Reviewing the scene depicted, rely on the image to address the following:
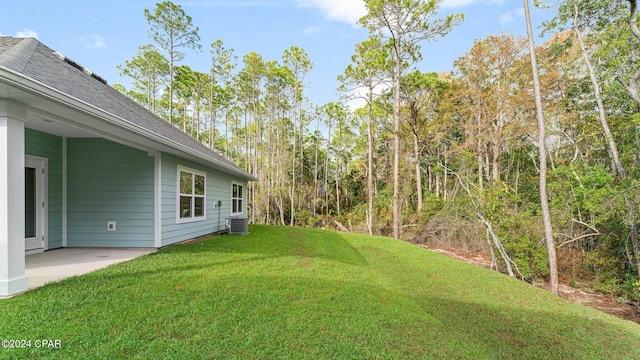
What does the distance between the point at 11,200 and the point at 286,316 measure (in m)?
2.97

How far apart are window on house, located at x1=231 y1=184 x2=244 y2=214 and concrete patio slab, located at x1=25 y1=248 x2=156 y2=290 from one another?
15.5 ft

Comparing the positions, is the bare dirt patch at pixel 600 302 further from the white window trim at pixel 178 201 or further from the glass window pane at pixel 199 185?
the glass window pane at pixel 199 185

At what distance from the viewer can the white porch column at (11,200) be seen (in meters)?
2.54

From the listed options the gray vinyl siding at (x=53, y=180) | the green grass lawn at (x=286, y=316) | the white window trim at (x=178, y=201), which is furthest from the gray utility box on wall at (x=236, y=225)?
the gray vinyl siding at (x=53, y=180)

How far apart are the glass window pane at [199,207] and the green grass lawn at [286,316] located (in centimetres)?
217

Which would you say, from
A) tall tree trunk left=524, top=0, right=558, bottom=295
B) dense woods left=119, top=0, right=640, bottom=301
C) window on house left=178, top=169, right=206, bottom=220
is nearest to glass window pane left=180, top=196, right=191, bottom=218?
window on house left=178, top=169, right=206, bottom=220

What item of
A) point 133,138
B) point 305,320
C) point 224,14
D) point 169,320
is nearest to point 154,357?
point 169,320

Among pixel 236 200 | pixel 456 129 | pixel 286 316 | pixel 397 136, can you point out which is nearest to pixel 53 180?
pixel 286 316

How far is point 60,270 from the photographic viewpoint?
3.51 meters

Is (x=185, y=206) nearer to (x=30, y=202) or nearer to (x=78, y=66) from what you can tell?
(x=30, y=202)

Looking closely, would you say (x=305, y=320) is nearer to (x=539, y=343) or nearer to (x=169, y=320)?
(x=169, y=320)

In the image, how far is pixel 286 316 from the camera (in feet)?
8.51

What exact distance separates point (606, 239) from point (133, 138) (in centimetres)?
1191

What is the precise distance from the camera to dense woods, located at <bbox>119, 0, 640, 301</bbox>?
7.04 m
